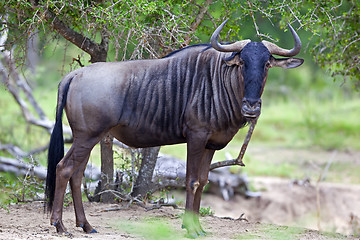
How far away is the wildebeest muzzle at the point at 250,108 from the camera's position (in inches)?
198

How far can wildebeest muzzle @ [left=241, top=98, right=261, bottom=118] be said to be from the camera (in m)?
5.04

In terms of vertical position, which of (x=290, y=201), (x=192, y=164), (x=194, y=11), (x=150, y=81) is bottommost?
(x=290, y=201)

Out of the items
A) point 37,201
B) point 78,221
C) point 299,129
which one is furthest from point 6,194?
point 299,129

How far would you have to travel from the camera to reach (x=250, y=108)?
5.05 metres

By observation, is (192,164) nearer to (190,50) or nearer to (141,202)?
(190,50)

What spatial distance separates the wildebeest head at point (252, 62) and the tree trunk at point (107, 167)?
7.39 feet

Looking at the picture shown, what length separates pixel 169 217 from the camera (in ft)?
21.8

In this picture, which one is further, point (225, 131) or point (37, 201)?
point (37, 201)

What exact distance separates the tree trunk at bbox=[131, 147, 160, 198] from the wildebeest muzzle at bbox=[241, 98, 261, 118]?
7.60 ft

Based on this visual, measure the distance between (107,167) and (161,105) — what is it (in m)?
1.88

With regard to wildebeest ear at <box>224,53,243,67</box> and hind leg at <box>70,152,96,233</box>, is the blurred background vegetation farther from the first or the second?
hind leg at <box>70,152,96,233</box>

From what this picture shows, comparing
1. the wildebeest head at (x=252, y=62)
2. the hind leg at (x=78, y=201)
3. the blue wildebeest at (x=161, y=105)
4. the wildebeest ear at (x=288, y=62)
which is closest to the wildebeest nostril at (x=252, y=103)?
the wildebeest head at (x=252, y=62)

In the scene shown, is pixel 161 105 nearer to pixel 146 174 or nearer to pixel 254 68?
pixel 254 68

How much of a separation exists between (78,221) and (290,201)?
6.13 meters
